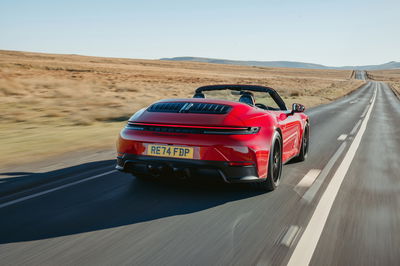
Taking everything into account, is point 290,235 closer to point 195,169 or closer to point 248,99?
point 195,169

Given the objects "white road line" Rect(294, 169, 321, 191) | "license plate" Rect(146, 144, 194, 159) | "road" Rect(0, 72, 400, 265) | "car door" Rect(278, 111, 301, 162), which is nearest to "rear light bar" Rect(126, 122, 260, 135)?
"license plate" Rect(146, 144, 194, 159)

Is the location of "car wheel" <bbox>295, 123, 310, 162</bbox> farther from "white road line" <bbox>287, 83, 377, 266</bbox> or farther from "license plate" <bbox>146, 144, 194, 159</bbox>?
"license plate" <bbox>146, 144, 194, 159</bbox>

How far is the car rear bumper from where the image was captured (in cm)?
432

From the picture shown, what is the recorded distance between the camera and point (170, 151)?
4.39m

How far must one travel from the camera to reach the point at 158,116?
4660 mm

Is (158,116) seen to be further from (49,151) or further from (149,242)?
(49,151)

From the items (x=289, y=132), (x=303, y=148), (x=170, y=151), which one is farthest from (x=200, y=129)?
(x=303, y=148)

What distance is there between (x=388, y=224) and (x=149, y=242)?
242 cm

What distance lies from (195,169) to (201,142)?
11.6 inches

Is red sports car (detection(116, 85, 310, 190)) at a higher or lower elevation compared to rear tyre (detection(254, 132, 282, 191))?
higher

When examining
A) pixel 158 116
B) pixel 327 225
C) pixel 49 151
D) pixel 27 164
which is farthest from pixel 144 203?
pixel 49 151

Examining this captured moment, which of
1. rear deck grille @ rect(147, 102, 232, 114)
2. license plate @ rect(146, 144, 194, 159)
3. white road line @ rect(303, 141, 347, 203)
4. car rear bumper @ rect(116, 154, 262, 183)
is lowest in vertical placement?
white road line @ rect(303, 141, 347, 203)

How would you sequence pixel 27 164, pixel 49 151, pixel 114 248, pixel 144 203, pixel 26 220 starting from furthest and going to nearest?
1. pixel 49 151
2. pixel 27 164
3. pixel 144 203
4. pixel 26 220
5. pixel 114 248

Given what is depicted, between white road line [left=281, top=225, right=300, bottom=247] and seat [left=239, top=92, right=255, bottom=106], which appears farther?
seat [left=239, top=92, right=255, bottom=106]
